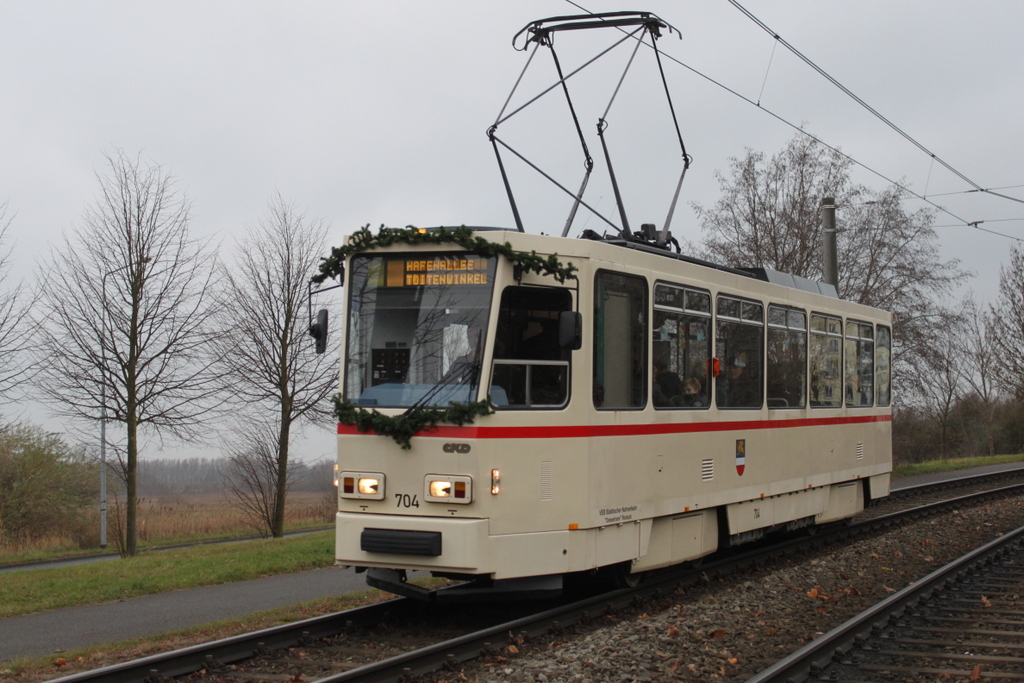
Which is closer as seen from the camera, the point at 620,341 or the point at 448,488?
the point at 448,488

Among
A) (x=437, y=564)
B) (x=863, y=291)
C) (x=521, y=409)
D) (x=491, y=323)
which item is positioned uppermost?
(x=863, y=291)

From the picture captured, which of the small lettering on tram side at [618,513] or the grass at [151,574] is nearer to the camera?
the small lettering on tram side at [618,513]

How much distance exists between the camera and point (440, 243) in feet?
26.4

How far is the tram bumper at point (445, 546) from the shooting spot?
7508 mm

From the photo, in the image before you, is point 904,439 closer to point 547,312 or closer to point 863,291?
point 863,291

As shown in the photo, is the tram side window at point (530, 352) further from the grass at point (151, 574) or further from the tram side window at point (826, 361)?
the tram side window at point (826, 361)

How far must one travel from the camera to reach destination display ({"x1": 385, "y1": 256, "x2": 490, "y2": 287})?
→ 26.0 ft

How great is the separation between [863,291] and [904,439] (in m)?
9.26

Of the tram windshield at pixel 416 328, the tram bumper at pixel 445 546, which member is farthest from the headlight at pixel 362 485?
the tram windshield at pixel 416 328

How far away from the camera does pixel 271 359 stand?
1992 cm

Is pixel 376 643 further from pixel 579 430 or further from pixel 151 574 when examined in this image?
pixel 151 574

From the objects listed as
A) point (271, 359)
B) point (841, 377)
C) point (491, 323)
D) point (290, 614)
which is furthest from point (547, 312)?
point (271, 359)

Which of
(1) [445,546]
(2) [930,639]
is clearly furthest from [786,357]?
(1) [445,546]

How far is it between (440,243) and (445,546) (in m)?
2.39
